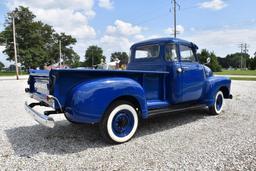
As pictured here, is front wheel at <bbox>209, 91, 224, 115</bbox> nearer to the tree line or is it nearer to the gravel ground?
the gravel ground

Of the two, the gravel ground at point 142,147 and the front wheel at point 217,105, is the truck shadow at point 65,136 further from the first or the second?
the front wheel at point 217,105

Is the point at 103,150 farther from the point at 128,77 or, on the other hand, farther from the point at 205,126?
the point at 205,126

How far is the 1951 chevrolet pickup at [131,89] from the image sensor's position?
4000 millimetres

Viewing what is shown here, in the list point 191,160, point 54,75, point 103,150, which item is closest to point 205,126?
point 191,160

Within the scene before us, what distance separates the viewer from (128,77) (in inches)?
182

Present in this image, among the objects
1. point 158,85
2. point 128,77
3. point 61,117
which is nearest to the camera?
point 128,77

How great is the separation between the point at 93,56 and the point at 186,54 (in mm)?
86589

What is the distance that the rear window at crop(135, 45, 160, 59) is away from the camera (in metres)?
5.92

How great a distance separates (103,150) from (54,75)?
1.49 meters

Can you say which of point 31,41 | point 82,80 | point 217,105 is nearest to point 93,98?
point 82,80

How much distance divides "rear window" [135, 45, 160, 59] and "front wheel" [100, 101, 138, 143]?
1.85 metres

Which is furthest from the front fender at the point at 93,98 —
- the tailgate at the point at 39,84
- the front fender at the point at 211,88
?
the front fender at the point at 211,88

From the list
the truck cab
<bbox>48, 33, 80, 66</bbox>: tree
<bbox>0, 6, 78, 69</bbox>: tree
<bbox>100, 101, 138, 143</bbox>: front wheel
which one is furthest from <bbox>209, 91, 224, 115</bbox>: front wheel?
<bbox>48, 33, 80, 66</bbox>: tree

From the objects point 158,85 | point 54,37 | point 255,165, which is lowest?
point 255,165
